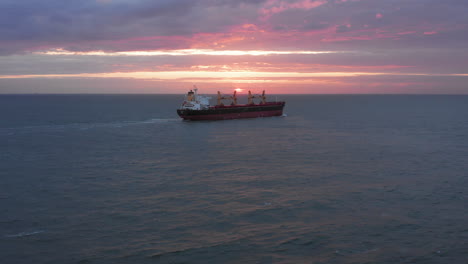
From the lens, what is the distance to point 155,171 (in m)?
40.7

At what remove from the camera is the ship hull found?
101375 millimetres

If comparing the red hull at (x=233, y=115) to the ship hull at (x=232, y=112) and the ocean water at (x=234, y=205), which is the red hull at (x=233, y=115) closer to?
the ship hull at (x=232, y=112)

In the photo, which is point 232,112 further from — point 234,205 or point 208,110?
point 234,205

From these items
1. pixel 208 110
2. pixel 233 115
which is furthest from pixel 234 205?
pixel 233 115

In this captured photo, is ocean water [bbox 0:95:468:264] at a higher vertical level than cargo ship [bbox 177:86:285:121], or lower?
lower

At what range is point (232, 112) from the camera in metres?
110

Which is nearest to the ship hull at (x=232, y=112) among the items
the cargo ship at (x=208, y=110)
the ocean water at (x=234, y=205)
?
the cargo ship at (x=208, y=110)

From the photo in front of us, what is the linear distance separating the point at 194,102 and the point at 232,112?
1060cm

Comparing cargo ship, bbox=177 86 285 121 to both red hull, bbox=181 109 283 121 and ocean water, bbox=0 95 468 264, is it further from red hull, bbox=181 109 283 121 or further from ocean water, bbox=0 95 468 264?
ocean water, bbox=0 95 468 264

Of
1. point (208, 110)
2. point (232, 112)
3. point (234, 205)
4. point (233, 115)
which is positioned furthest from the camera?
point (233, 115)

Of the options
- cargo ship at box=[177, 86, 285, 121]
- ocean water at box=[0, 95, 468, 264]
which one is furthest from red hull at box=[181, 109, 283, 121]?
ocean water at box=[0, 95, 468, 264]

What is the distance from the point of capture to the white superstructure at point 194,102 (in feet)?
348

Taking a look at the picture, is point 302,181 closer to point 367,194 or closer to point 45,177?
point 367,194

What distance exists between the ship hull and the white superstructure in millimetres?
3287
